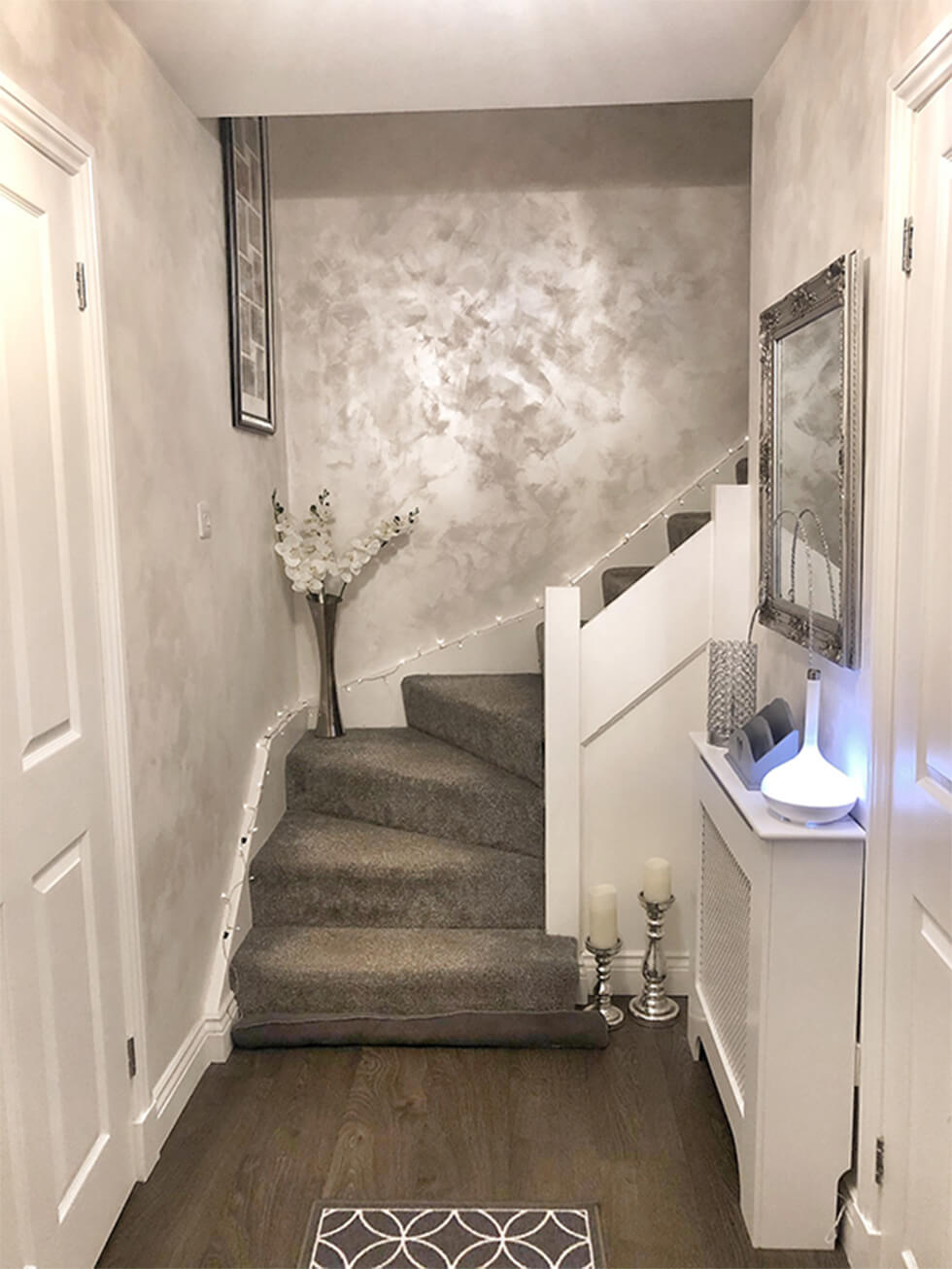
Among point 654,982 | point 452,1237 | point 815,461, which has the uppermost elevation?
point 815,461

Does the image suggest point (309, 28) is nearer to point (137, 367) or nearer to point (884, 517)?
point (137, 367)

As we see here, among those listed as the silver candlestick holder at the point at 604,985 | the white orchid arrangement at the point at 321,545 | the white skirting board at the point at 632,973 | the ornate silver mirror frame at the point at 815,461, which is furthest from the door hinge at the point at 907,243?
the white orchid arrangement at the point at 321,545

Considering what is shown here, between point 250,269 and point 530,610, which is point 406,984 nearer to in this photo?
point 530,610

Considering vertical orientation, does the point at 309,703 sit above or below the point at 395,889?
above

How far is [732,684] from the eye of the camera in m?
2.39

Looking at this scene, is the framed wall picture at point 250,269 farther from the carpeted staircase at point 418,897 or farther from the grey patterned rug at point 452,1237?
the grey patterned rug at point 452,1237

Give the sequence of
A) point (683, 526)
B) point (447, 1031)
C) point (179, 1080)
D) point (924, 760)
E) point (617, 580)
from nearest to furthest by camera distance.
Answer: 1. point (924, 760)
2. point (179, 1080)
3. point (447, 1031)
4. point (683, 526)
5. point (617, 580)

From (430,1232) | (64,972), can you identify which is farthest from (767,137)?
(430,1232)

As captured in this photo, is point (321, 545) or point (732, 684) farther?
point (321, 545)

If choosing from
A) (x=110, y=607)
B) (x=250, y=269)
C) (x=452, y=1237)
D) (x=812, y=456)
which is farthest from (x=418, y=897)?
(x=250, y=269)

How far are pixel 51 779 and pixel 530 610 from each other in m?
2.25

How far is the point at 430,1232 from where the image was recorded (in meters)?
1.99

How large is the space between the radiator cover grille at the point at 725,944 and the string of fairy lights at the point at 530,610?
4.54 ft

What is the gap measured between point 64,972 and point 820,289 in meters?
1.88
